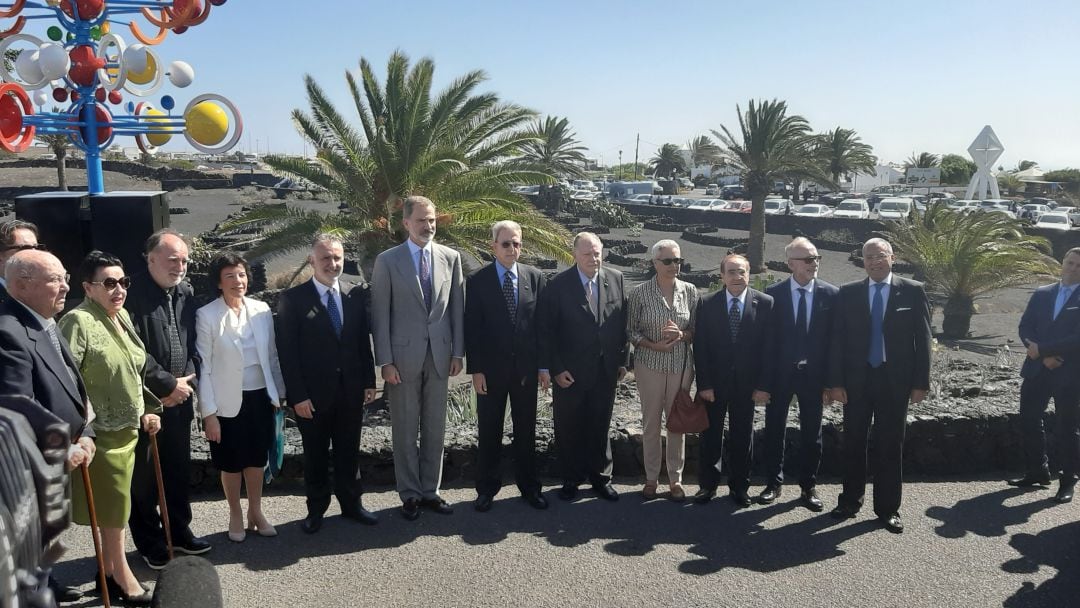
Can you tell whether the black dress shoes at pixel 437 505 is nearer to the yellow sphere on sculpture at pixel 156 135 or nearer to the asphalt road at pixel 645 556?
the asphalt road at pixel 645 556

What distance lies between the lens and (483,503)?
500 centimetres

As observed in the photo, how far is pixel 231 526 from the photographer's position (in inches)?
175

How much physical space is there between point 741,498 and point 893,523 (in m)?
0.91

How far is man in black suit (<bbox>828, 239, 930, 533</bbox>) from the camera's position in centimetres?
492

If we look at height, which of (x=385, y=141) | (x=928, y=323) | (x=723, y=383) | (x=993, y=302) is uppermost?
(x=385, y=141)

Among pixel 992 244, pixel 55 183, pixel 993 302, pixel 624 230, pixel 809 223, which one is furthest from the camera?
pixel 55 183

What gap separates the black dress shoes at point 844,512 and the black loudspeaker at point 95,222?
15.1 feet

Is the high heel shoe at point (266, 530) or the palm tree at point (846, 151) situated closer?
the high heel shoe at point (266, 530)

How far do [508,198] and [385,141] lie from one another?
6.45ft

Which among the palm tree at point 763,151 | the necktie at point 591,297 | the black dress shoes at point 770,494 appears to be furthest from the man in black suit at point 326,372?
the palm tree at point 763,151

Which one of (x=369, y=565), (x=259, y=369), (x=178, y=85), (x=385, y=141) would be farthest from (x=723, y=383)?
(x=385, y=141)

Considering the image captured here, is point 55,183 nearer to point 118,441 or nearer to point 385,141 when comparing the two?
point 385,141

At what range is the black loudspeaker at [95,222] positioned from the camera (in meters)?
4.92

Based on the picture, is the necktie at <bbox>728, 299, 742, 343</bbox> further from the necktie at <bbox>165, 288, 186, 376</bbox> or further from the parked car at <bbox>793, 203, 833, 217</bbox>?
the parked car at <bbox>793, 203, 833, 217</bbox>
